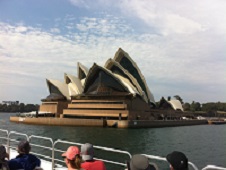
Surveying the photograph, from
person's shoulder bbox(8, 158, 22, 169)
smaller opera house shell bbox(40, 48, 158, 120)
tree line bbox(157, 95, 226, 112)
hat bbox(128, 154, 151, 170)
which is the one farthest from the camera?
tree line bbox(157, 95, 226, 112)

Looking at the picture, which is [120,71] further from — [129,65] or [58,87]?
[58,87]

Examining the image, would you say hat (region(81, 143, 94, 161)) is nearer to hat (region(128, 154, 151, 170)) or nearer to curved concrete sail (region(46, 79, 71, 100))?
hat (region(128, 154, 151, 170))

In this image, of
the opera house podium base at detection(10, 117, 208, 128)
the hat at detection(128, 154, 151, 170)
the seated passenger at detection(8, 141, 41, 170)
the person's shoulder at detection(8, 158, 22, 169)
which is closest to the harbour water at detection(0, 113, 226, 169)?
the seated passenger at detection(8, 141, 41, 170)

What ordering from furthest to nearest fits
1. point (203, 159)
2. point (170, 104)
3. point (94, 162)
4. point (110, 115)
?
point (170, 104) → point (110, 115) → point (203, 159) → point (94, 162)

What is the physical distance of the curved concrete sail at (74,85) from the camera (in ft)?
208

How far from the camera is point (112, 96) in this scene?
55.4 meters

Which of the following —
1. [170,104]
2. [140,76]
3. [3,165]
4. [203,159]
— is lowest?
[203,159]

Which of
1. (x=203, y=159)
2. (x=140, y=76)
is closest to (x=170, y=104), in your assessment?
(x=140, y=76)

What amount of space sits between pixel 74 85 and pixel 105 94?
1170 centimetres

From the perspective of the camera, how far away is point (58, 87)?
6344 cm

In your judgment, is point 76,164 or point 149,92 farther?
point 149,92

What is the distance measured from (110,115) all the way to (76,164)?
166 feet

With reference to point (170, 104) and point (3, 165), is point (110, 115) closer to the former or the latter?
point (170, 104)

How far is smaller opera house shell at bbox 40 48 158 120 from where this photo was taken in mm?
54722
